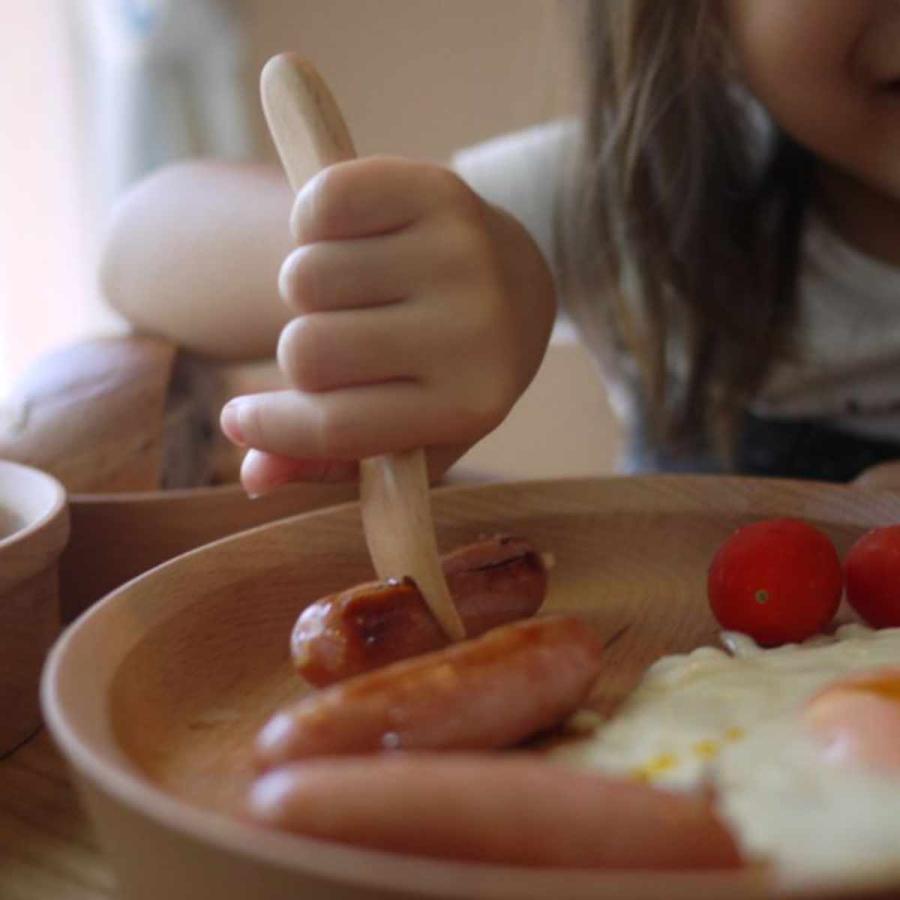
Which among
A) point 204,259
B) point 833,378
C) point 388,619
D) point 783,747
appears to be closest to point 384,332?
point 388,619

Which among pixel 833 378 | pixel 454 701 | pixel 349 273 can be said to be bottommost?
pixel 833 378

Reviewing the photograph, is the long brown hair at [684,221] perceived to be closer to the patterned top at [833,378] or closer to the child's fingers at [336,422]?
the patterned top at [833,378]

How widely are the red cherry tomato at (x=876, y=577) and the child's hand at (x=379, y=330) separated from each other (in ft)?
0.70

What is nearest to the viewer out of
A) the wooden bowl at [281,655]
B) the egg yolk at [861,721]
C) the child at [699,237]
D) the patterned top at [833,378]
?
the wooden bowl at [281,655]

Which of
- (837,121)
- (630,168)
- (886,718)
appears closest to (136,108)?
(630,168)

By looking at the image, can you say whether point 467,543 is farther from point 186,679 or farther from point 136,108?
point 136,108

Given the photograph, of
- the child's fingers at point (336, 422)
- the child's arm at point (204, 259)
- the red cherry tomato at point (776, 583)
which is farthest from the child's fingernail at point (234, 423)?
the child's arm at point (204, 259)

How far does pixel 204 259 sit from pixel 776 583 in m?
0.72

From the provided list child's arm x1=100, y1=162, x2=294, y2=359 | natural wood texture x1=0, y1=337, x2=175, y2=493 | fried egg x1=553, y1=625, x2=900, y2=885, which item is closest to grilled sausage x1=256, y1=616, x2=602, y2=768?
fried egg x1=553, y1=625, x2=900, y2=885

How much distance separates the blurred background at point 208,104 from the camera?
1.92 metres

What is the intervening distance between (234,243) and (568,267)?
1.22 feet

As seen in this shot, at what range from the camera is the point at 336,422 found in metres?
0.61

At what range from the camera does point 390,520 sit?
2.08ft

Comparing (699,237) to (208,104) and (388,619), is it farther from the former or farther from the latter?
(208,104)
